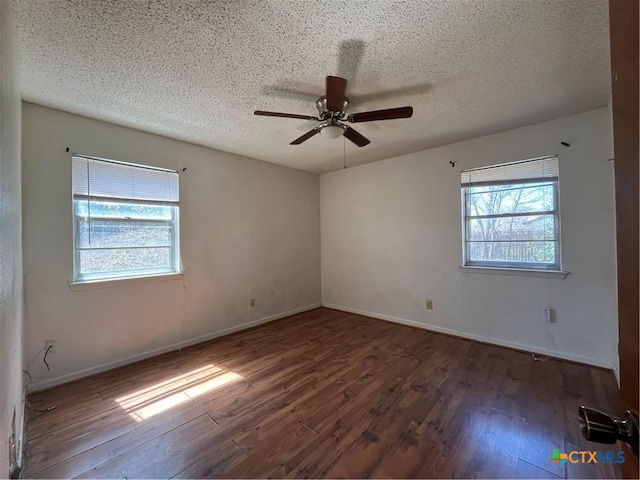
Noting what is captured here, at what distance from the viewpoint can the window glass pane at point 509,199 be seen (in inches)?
110

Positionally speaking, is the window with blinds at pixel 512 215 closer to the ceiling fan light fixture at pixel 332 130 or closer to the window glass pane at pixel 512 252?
the window glass pane at pixel 512 252

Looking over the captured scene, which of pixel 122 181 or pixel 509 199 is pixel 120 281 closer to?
pixel 122 181

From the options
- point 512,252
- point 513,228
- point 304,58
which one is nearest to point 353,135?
point 304,58

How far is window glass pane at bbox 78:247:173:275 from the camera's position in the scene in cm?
254

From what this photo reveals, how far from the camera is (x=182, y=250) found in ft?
10.2

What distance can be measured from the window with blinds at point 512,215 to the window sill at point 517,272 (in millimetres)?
68

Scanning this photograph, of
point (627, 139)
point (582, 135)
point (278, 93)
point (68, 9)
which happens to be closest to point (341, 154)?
point (278, 93)

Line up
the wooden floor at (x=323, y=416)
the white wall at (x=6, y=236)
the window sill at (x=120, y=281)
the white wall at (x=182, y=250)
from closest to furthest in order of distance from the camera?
the white wall at (x=6, y=236)
the wooden floor at (x=323, y=416)
the white wall at (x=182, y=250)
the window sill at (x=120, y=281)

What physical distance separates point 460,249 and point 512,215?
2.17 feet

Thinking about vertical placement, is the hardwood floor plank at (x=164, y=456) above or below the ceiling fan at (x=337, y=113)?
below

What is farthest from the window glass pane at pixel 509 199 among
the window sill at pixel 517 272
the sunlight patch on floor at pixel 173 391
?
the sunlight patch on floor at pixel 173 391

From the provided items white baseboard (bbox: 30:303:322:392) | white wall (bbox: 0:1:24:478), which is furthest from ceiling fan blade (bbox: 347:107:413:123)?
white baseboard (bbox: 30:303:322:392)

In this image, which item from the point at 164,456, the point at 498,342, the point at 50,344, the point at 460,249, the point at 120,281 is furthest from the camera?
the point at 460,249

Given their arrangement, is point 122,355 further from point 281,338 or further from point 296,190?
point 296,190
